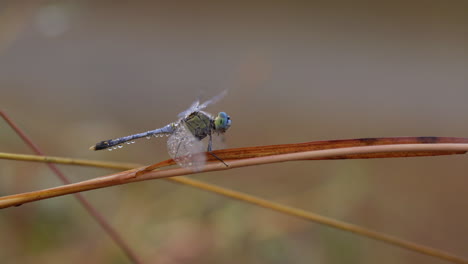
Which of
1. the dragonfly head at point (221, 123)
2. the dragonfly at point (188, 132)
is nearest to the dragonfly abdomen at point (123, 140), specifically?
the dragonfly at point (188, 132)

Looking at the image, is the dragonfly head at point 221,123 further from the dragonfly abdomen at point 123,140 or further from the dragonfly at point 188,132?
the dragonfly abdomen at point 123,140

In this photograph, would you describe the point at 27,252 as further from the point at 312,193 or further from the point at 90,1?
the point at 90,1

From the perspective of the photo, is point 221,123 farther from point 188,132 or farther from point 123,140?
point 123,140

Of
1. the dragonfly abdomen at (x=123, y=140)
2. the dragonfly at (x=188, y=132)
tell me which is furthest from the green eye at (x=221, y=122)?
the dragonfly abdomen at (x=123, y=140)

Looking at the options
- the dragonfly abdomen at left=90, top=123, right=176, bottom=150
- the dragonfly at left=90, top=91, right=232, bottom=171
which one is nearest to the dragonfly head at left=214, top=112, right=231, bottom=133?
the dragonfly at left=90, top=91, right=232, bottom=171

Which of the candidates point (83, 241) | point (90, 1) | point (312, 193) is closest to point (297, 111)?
point (312, 193)

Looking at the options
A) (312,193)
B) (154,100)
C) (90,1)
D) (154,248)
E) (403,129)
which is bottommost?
(403,129)

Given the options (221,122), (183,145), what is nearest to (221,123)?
(221,122)

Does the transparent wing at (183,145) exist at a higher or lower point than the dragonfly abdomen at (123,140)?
lower

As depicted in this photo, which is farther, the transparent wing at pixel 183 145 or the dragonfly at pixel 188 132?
the dragonfly at pixel 188 132

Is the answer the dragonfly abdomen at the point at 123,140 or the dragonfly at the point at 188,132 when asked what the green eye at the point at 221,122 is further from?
the dragonfly abdomen at the point at 123,140

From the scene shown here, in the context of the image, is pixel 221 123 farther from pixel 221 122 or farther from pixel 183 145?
pixel 183 145
